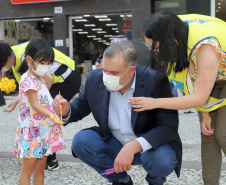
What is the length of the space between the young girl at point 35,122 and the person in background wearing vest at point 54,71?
422 millimetres

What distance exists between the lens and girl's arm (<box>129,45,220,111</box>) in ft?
6.82

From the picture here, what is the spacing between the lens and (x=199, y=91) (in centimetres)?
212

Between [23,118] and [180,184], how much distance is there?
1.35 metres

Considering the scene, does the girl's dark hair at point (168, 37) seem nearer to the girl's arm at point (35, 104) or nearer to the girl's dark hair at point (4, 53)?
the girl's arm at point (35, 104)

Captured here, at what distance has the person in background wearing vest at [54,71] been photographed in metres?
3.42

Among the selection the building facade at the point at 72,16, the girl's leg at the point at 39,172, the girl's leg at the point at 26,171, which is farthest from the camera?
the building facade at the point at 72,16

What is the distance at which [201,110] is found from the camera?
2537 millimetres

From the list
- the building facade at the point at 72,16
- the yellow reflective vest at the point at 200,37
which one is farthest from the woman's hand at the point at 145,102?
the building facade at the point at 72,16

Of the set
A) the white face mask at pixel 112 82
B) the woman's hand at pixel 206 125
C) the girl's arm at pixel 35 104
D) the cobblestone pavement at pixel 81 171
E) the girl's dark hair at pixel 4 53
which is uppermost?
the girl's dark hair at pixel 4 53

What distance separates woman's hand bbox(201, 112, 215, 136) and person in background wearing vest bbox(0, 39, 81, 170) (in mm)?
1433

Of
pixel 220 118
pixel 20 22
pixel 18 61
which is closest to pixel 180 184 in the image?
pixel 220 118

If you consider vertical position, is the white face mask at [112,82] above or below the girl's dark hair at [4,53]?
below

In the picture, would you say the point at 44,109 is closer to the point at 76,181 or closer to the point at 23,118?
the point at 23,118

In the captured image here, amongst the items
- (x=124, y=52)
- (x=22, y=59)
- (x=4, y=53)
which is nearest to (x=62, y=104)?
(x=124, y=52)
